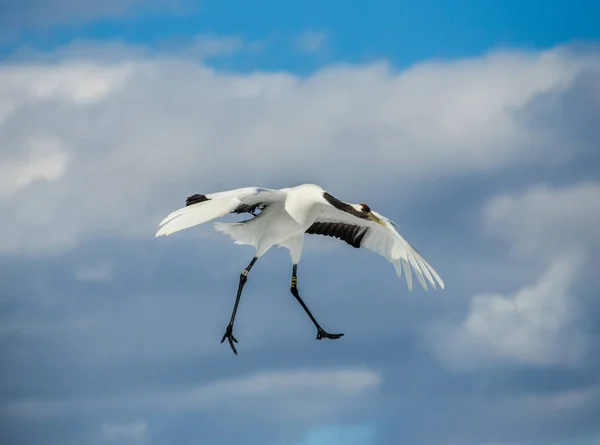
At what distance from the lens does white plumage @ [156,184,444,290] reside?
35781 mm

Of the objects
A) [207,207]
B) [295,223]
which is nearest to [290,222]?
[295,223]

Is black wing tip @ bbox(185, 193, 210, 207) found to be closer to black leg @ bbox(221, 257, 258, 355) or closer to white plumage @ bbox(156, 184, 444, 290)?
white plumage @ bbox(156, 184, 444, 290)

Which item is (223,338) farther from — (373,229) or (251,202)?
(373,229)

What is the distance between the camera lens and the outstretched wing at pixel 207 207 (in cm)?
3519

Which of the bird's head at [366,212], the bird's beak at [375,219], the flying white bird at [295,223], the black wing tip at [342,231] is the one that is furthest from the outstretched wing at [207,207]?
the black wing tip at [342,231]

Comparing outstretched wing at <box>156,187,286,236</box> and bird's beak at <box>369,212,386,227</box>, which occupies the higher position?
bird's beak at <box>369,212,386,227</box>

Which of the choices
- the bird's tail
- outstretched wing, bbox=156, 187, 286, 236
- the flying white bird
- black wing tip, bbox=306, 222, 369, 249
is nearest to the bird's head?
the flying white bird

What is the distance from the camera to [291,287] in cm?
4222

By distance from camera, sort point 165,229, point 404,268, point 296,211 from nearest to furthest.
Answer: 1. point 165,229
2. point 296,211
3. point 404,268

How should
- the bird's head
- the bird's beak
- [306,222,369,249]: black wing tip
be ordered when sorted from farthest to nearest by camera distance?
[306,222,369,249]: black wing tip, the bird's beak, the bird's head

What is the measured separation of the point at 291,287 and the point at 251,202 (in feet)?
17.0

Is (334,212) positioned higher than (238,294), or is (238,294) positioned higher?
(334,212)

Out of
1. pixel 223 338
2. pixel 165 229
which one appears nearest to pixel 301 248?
pixel 223 338

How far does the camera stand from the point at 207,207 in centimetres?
3584
